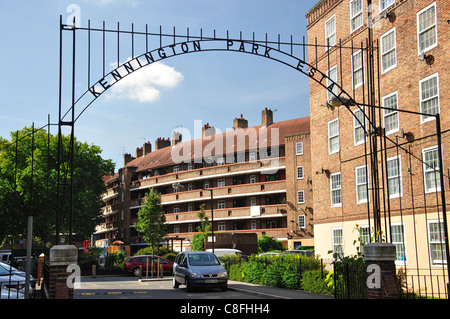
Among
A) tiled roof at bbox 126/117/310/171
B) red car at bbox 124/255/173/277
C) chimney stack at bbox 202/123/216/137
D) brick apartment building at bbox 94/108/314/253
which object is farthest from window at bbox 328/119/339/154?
chimney stack at bbox 202/123/216/137

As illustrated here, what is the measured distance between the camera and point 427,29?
21000mm

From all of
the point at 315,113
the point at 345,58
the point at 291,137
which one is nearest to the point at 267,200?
the point at 291,137

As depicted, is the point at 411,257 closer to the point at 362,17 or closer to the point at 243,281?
the point at 243,281

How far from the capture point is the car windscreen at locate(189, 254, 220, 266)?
2244cm

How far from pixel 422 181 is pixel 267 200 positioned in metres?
41.9

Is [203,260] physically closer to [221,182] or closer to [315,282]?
[315,282]

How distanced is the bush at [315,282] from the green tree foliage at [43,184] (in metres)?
28.4

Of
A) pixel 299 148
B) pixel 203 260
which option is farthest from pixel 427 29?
pixel 299 148

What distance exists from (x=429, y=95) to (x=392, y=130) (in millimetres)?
2647

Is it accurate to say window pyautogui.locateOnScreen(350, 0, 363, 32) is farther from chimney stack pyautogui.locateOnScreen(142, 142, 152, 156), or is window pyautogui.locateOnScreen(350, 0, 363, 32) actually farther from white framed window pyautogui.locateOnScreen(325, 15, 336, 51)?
chimney stack pyautogui.locateOnScreen(142, 142, 152, 156)

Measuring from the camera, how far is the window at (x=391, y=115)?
22.9 meters

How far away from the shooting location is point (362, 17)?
84.4 ft

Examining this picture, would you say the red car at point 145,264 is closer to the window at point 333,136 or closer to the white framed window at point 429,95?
Result: the window at point 333,136

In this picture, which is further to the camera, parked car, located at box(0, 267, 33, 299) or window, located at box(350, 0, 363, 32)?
window, located at box(350, 0, 363, 32)
